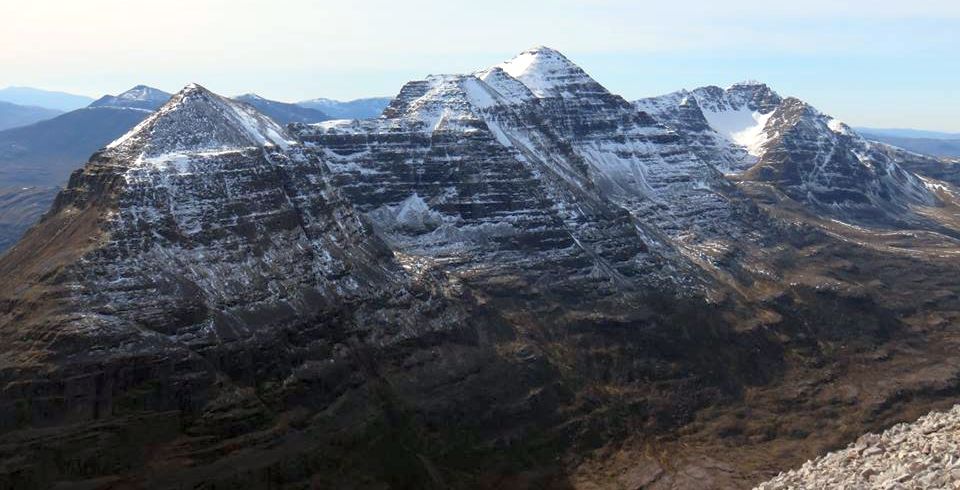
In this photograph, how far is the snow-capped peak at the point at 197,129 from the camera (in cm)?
12938

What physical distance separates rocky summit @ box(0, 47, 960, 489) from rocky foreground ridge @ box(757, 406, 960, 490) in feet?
116

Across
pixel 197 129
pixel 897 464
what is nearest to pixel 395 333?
pixel 197 129

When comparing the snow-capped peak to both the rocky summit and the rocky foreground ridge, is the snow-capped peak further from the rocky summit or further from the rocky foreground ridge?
the rocky foreground ridge

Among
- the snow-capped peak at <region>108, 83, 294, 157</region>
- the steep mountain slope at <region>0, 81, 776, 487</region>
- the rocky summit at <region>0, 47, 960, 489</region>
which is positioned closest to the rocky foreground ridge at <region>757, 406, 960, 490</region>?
the rocky summit at <region>0, 47, 960, 489</region>

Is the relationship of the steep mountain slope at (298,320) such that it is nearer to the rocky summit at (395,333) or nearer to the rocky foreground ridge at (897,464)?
the rocky summit at (395,333)

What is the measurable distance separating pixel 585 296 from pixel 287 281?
201 ft

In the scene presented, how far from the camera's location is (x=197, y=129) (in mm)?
134125

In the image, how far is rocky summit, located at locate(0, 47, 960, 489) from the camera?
9800 centimetres

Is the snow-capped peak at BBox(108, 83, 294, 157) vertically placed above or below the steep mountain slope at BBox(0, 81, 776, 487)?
above

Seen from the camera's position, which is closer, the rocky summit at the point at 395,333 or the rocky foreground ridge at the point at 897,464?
the rocky foreground ridge at the point at 897,464

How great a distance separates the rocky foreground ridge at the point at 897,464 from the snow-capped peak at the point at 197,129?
99.8 meters

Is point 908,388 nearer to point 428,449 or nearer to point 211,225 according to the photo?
point 428,449

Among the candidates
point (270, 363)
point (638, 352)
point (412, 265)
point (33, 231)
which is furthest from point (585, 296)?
point (33, 231)

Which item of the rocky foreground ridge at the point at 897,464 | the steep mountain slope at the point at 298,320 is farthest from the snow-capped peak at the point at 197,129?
the rocky foreground ridge at the point at 897,464
